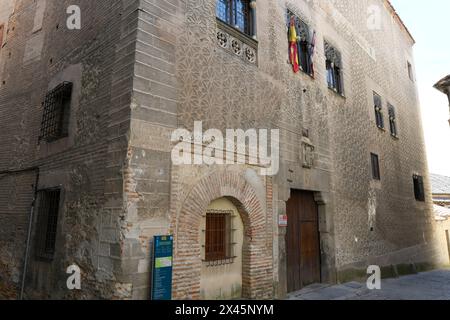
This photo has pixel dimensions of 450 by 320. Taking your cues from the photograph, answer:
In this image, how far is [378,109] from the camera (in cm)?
1188

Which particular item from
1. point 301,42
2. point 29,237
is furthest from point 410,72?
point 29,237

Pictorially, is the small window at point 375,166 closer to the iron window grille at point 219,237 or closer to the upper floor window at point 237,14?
the upper floor window at point 237,14

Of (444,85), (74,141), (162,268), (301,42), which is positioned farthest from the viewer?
(444,85)

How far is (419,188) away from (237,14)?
12304 millimetres

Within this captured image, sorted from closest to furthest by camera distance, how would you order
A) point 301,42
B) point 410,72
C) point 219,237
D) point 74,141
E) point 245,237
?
point 74,141 → point 219,237 → point 245,237 → point 301,42 → point 410,72

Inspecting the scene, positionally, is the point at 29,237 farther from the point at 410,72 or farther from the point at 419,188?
the point at 410,72

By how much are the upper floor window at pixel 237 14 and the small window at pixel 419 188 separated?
37.0ft

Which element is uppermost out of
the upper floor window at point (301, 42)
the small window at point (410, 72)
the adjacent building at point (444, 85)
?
the small window at point (410, 72)

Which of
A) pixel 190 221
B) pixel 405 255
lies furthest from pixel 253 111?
pixel 405 255

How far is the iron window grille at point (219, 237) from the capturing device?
5223 mm

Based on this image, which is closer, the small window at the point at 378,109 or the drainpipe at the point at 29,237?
the drainpipe at the point at 29,237

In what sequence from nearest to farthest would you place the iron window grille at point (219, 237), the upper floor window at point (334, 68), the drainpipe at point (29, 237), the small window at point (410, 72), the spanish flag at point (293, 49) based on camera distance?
the iron window grille at point (219, 237), the drainpipe at point (29, 237), the spanish flag at point (293, 49), the upper floor window at point (334, 68), the small window at point (410, 72)

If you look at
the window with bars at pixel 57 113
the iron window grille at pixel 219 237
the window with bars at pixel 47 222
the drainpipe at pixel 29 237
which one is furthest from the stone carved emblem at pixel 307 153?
the drainpipe at pixel 29 237

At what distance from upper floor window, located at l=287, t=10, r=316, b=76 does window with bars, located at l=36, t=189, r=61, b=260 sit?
6027 mm
